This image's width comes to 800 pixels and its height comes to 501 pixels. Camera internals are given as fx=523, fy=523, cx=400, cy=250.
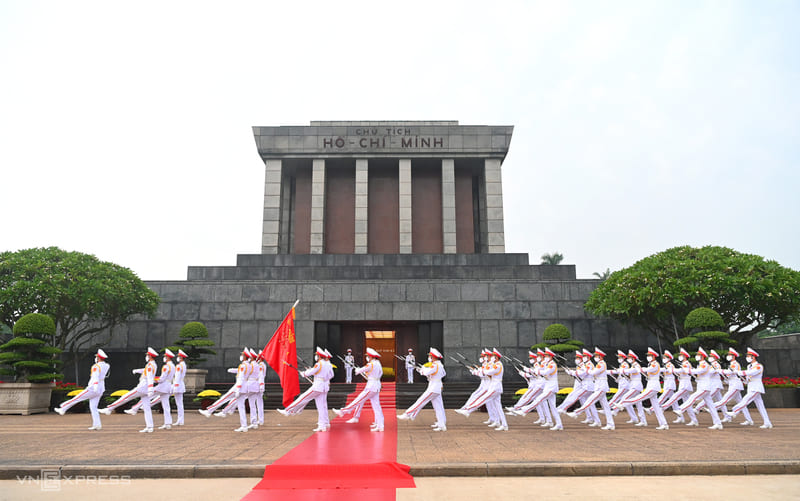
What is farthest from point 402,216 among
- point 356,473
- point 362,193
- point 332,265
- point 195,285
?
point 356,473

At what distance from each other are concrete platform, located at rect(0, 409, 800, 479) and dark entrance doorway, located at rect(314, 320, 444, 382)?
28.7 ft

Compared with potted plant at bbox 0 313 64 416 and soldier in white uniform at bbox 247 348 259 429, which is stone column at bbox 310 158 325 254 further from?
soldier in white uniform at bbox 247 348 259 429

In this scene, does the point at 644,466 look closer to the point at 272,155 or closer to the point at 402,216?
the point at 402,216

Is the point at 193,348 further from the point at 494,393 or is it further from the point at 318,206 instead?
the point at 318,206

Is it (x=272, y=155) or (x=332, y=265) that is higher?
(x=272, y=155)

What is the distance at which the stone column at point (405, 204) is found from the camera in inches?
1228

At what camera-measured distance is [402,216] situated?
104 ft

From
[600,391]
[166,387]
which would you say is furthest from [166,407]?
[600,391]

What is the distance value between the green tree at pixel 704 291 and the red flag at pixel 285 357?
1335cm

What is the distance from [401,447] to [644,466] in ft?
13.0

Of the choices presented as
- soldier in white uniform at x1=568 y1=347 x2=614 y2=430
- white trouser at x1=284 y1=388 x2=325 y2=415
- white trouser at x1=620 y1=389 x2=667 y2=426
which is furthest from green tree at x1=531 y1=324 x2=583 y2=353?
white trouser at x1=284 y1=388 x2=325 y2=415

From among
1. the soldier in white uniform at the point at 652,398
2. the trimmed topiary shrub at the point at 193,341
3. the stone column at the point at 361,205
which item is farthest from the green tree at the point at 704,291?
the trimmed topiary shrub at the point at 193,341

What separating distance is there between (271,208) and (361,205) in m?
5.41

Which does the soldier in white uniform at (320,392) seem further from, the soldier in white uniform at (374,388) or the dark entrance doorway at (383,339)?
the dark entrance doorway at (383,339)
